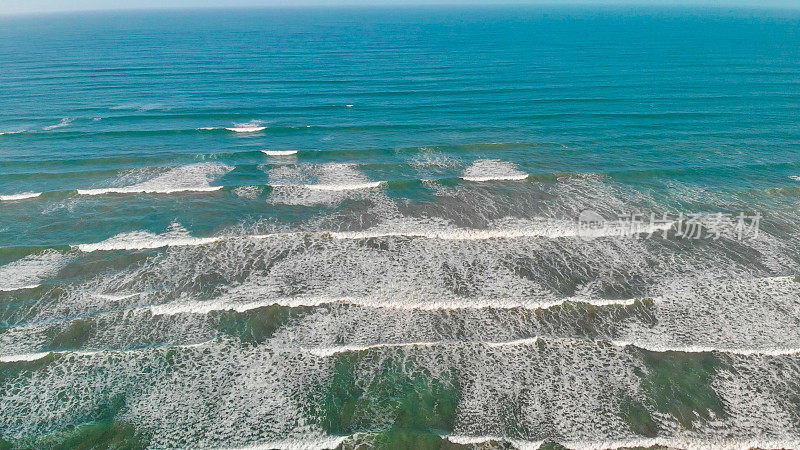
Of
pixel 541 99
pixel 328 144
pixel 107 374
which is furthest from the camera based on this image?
pixel 541 99

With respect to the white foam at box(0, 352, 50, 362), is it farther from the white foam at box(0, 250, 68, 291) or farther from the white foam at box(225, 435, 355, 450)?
the white foam at box(225, 435, 355, 450)

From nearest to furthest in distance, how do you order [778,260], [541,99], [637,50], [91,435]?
1. [91,435]
2. [778,260]
3. [541,99]
4. [637,50]

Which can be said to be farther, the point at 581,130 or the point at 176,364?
the point at 581,130

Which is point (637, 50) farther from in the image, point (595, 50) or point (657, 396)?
point (657, 396)

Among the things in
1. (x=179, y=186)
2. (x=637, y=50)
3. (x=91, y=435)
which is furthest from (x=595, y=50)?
(x=91, y=435)

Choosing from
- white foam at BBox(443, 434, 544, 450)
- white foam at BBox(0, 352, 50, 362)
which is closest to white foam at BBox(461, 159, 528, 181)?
white foam at BBox(443, 434, 544, 450)

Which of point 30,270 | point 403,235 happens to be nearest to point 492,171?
point 403,235

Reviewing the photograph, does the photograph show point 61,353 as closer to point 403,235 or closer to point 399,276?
point 399,276

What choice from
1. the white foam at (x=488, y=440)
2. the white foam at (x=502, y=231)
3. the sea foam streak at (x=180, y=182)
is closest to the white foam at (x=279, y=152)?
the sea foam streak at (x=180, y=182)
